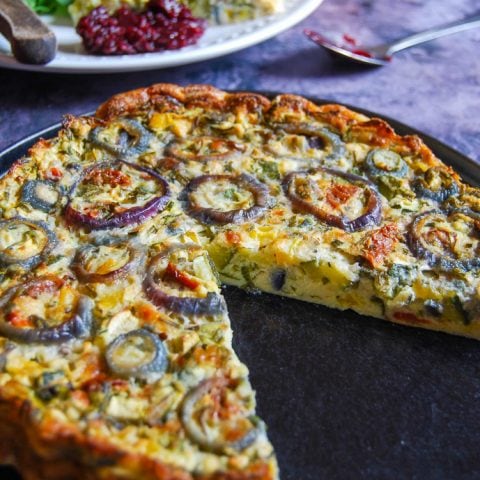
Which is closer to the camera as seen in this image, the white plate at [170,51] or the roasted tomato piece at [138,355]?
the roasted tomato piece at [138,355]

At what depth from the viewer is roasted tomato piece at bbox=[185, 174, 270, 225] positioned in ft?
14.2

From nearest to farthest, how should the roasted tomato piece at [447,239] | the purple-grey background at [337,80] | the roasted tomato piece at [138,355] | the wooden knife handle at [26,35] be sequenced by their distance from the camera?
the roasted tomato piece at [138,355]
the roasted tomato piece at [447,239]
the wooden knife handle at [26,35]
the purple-grey background at [337,80]

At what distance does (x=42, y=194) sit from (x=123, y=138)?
76 centimetres

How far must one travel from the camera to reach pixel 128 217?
4195 mm

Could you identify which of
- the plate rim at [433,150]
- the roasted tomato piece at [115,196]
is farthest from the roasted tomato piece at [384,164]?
the roasted tomato piece at [115,196]

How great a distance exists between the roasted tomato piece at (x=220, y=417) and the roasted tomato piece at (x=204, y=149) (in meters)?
1.74

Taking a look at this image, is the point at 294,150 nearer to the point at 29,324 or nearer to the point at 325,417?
the point at 325,417

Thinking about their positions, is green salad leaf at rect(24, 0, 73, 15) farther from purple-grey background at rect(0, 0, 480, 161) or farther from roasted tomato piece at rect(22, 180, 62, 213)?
roasted tomato piece at rect(22, 180, 62, 213)

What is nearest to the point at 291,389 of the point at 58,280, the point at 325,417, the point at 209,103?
the point at 325,417

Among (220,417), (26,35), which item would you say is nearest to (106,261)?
(220,417)

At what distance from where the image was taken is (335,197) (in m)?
4.51

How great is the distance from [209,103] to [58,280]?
1.92m

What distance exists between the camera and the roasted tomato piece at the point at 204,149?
15.5 feet

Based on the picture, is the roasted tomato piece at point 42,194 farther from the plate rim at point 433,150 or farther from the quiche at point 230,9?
the quiche at point 230,9
